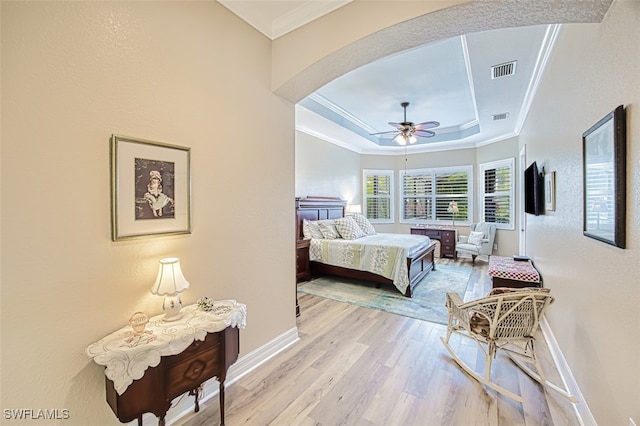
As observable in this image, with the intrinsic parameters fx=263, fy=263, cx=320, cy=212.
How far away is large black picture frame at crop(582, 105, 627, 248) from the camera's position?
1244mm

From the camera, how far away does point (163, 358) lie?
53.6 inches

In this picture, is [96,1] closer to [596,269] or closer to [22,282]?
[22,282]

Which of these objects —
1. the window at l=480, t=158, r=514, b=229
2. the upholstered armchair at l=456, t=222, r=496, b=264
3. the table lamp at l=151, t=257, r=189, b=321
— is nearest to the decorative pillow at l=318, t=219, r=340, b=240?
the upholstered armchair at l=456, t=222, r=496, b=264

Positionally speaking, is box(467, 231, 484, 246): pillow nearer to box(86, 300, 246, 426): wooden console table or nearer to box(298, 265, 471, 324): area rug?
box(298, 265, 471, 324): area rug

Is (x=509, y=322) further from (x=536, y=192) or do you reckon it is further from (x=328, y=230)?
(x=328, y=230)

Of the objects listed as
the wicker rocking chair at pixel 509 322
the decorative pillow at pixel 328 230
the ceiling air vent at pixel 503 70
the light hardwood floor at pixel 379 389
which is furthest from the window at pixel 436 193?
the wicker rocking chair at pixel 509 322

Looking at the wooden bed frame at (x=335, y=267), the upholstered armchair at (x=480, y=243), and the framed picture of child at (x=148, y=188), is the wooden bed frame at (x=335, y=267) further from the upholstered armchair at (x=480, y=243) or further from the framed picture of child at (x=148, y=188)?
the framed picture of child at (x=148, y=188)

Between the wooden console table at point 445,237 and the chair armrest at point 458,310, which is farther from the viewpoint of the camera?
the wooden console table at point 445,237

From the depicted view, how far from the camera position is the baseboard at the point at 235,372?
1730 millimetres

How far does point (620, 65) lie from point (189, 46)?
251 cm

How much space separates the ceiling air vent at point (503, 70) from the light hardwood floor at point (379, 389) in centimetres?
306

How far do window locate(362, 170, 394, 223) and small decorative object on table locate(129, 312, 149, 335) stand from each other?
266 inches

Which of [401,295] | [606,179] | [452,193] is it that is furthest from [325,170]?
[606,179]

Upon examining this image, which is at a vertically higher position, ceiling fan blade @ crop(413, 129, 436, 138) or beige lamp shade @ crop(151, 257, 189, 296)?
ceiling fan blade @ crop(413, 129, 436, 138)
